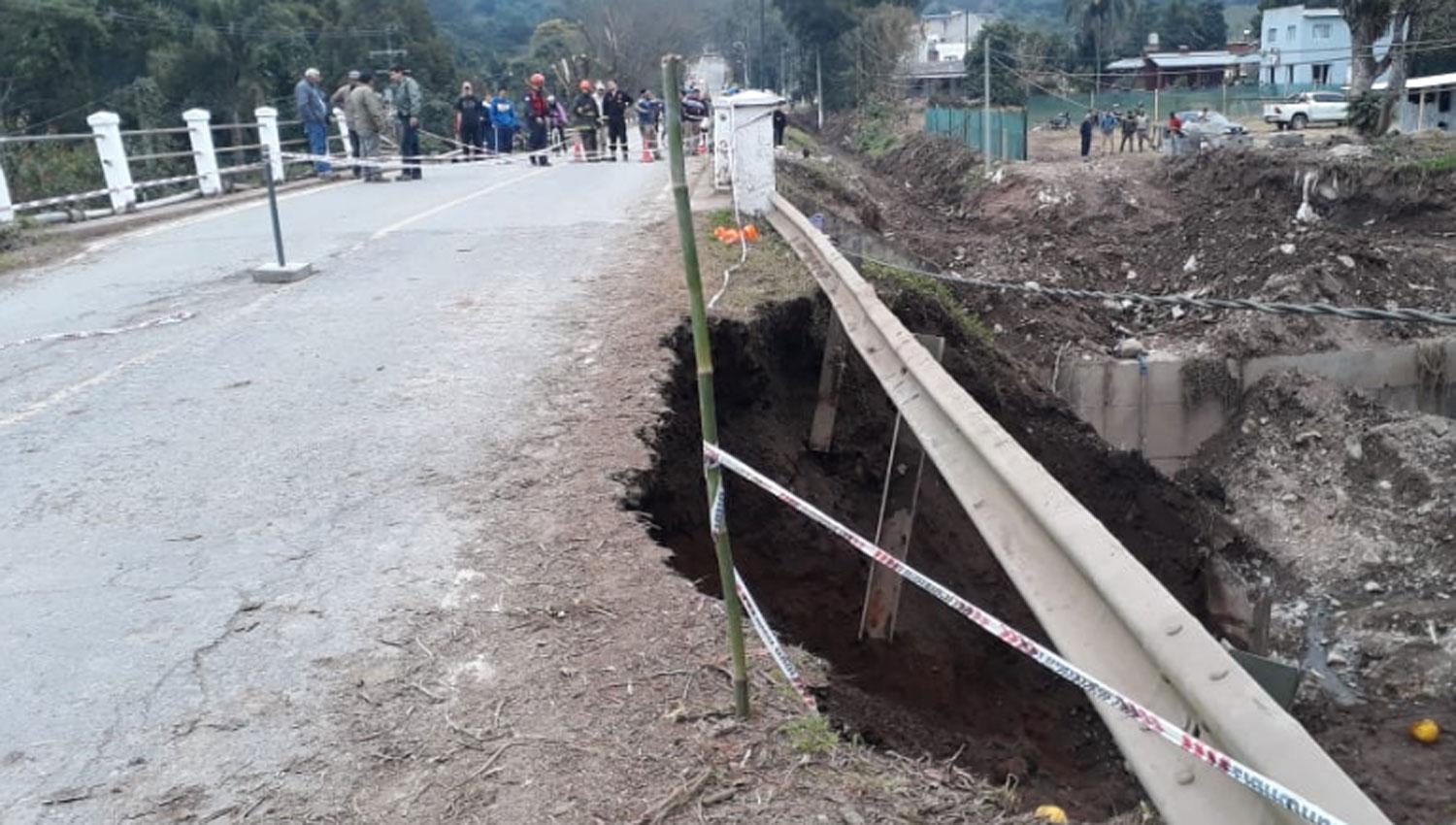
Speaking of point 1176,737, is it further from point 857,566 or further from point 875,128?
point 875,128

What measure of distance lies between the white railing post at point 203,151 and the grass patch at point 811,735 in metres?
17.4

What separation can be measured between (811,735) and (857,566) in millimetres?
4040

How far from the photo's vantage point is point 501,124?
26.7 metres

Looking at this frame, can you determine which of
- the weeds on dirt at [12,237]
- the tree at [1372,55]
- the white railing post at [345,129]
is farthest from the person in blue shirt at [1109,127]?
the weeds on dirt at [12,237]

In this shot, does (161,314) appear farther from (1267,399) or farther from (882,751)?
(1267,399)

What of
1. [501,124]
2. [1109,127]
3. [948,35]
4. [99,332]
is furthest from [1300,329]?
[948,35]

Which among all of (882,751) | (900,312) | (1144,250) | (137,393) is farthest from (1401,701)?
(1144,250)

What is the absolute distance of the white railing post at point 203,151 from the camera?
17.9 m

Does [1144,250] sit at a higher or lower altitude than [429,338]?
lower

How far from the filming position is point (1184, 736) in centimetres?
223

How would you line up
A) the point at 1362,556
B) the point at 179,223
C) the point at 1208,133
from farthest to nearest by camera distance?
the point at 1208,133
the point at 179,223
the point at 1362,556

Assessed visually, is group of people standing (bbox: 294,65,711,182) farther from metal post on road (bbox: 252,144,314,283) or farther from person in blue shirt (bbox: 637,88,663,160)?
metal post on road (bbox: 252,144,314,283)

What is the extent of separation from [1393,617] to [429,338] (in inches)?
358

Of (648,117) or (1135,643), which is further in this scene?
(648,117)
